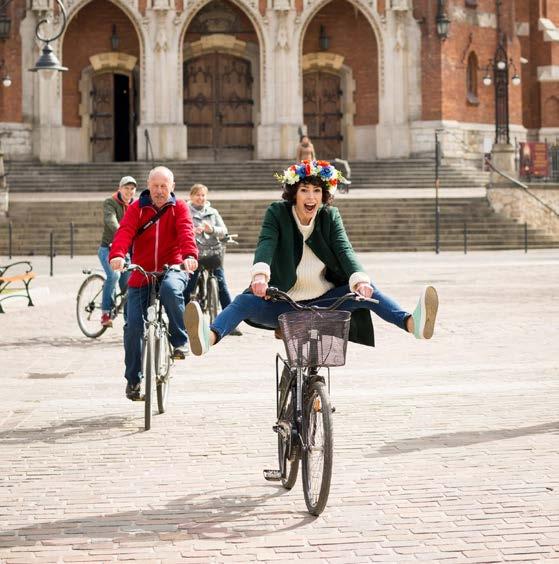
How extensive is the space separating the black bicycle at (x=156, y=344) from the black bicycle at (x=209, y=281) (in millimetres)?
4930

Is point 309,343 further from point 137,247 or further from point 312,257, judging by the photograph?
point 137,247

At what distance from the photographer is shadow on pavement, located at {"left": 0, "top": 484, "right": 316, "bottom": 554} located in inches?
234

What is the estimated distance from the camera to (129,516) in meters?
6.35

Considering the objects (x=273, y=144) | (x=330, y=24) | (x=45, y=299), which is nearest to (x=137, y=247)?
(x=45, y=299)

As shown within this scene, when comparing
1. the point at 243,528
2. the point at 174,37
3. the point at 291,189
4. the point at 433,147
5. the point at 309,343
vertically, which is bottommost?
the point at 243,528

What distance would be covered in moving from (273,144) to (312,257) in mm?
33758

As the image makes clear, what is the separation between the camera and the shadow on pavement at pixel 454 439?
793 cm

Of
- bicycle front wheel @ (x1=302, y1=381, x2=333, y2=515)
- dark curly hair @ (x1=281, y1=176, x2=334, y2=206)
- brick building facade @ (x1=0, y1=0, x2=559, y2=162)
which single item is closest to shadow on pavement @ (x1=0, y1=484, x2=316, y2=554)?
bicycle front wheel @ (x1=302, y1=381, x2=333, y2=515)

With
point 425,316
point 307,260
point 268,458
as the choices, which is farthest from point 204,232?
point 425,316

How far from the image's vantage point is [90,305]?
14.4m

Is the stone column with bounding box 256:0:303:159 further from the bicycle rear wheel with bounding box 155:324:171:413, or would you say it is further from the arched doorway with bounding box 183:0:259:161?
the bicycle rear wheel with bounding box 155:324:171:413

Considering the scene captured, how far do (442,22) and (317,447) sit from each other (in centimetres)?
3616

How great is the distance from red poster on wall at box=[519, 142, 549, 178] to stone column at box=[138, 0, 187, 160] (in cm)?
1011

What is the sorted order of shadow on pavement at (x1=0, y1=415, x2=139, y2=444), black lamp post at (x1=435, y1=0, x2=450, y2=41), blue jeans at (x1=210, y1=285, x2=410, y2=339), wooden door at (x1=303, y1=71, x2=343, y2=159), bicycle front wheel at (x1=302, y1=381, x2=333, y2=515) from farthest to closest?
wooden door at (x1=303, y1=71, x2=343, y2=159) → black lamp post at (x1=435, y1=0, x2=450, y2=41) → shadow on pavement at (x1=0, y1=415, x2=139, y2=444) → blue jeans at (x1=210, y1=285, x2=410, y2=339) → bicycle front wheel at (x1=302, y1=381, x2=333, y2=515)
